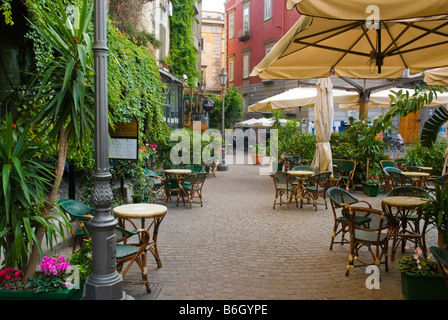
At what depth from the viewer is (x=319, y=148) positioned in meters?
10.1

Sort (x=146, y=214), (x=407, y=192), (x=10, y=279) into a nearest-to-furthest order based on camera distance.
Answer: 1. (x=10, y=279)
2. (x=146, y=214)
3. (x=407, y=192)

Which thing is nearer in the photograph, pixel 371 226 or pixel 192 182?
pixel 371 226

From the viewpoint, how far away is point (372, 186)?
1050cm

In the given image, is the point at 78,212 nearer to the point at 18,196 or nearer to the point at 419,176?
the point at 18,196

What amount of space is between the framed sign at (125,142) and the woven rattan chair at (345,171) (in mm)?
Answer: 6305

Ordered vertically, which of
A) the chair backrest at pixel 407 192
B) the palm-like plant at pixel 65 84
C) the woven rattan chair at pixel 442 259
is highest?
the palm-like plant at pixel 65 84

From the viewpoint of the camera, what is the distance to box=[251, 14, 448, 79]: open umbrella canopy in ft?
16.9

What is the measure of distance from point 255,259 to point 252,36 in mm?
29003

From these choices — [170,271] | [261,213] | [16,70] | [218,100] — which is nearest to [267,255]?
[170,271]

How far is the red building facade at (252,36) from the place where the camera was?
27859 millimetres

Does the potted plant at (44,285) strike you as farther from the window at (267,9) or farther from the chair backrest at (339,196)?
the window at (267,9)

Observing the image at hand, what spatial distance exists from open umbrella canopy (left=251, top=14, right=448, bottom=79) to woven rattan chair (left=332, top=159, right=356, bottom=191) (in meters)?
4.49

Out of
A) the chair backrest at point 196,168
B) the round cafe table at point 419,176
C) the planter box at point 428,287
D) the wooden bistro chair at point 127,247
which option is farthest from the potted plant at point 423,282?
the chair backrest at point 196,168

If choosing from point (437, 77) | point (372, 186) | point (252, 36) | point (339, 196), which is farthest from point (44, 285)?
point (252, 36)
